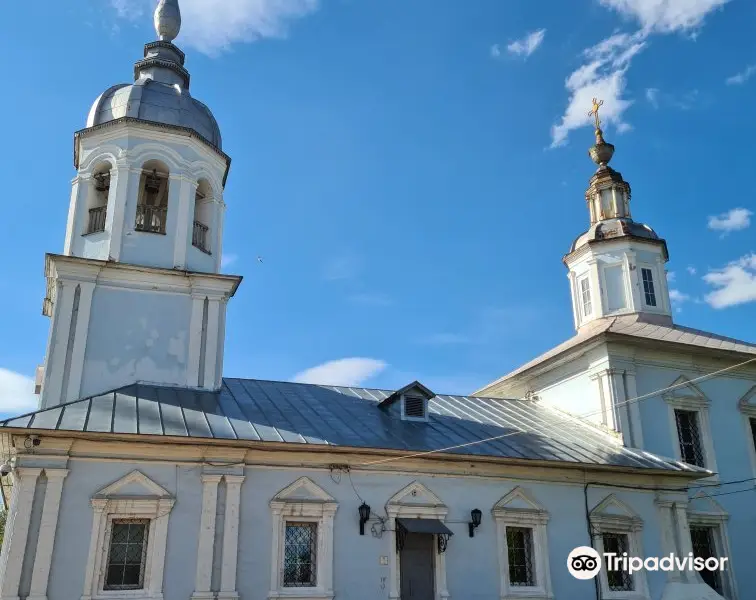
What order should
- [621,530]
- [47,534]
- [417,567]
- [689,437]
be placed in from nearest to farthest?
[47,534], [417,567], [621,530], [689,437]

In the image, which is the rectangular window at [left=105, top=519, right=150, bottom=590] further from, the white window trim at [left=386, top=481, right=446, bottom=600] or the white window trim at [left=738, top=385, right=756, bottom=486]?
the white window trim at [left=738, top=385, right=756, bottom=486]

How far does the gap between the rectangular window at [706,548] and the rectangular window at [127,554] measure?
11083mm

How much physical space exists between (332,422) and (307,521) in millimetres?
2047

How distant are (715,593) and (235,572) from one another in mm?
9363

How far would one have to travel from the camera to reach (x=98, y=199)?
15.2 meters

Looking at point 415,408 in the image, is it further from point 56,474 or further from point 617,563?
point 56,474

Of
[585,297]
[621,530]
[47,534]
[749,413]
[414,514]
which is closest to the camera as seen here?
[47,534]

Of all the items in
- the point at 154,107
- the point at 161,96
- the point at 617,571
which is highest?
the point at 161,96

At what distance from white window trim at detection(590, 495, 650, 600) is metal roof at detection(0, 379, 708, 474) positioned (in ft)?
2.96

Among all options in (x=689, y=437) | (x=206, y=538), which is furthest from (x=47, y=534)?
(x=689, y=437)

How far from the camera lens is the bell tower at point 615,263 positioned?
1939cm

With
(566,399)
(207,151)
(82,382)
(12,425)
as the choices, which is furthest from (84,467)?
(566,399)

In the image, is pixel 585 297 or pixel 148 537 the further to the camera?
pixel 585 297

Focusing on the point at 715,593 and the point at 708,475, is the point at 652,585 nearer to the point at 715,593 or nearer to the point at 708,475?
the point at 715,593
